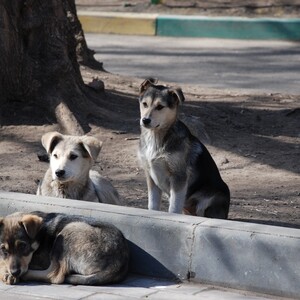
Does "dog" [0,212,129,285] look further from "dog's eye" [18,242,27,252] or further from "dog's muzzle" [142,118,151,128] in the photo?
"dog's muzzle" [142,118,151,128]

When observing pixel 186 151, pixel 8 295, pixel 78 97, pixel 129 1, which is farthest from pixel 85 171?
pixel 129 1

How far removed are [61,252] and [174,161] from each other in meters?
1.47

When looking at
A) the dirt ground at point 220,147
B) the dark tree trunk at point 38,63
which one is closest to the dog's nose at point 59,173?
the dirt ground at point 220,147

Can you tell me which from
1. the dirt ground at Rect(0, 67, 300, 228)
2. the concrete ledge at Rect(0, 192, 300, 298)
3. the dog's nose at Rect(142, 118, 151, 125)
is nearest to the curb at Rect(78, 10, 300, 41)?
the dirt ground at Rect(0, 67, 300, 228)

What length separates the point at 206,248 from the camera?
273 inches

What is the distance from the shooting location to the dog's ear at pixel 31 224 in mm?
6848

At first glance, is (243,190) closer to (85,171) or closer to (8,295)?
(85,171)

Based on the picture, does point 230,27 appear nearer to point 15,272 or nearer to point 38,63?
point 38,63

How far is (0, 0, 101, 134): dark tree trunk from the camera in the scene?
10.7 m

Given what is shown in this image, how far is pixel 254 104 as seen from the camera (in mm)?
12500

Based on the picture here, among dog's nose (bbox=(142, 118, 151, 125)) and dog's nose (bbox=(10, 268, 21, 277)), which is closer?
dog's nose (bbox=(10, 268, 21, 277))

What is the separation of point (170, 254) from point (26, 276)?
993 mm

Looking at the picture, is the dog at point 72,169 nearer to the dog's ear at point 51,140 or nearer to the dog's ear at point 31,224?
the dog's ear at point 51,140

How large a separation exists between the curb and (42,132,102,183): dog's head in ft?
37.8
